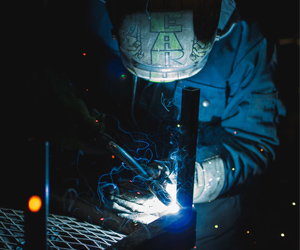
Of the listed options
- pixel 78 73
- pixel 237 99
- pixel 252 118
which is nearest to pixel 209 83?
pixel 237 99

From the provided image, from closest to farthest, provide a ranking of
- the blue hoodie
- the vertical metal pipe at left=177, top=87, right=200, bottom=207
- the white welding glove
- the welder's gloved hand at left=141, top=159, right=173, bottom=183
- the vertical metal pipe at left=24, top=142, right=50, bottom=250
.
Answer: the vertical metal pipe at left=24, top=142, right=50, bottom=250, the vertical metal pipe at left=177, top=87, right=200, bottom=207, the welder's gloved hand at left=141, top=159, right=173, bottom=183, the white welding glove, the blue hoodie

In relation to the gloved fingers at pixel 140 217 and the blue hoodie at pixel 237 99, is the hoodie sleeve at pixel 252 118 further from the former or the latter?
the gloved fingers at pixel 140 217

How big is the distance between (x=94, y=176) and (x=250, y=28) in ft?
5.41

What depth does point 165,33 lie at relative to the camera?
134 centimetres

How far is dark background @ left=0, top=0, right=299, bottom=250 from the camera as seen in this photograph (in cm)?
121

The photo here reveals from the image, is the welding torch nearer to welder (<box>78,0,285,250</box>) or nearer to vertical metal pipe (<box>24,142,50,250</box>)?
welder (<box>78,0,285,250</box>)

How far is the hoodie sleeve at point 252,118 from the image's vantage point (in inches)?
74.9

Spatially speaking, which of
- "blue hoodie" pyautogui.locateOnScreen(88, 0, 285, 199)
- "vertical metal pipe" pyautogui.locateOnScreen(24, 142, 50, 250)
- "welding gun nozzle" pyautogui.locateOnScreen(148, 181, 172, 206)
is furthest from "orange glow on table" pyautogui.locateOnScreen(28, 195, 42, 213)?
"blue hoodie" pyautogui.locateOnScreen(88, 0, 285, 199)

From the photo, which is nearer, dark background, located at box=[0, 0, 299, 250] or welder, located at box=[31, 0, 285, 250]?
dark background, located at box=[0, 0, 299, 250]

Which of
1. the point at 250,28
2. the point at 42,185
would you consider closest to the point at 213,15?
the point at 250,28

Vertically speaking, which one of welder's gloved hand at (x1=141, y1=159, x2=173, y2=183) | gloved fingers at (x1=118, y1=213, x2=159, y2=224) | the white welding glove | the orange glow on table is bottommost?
gloved fingers at (x1=118, y1=213, x2=159, y2=224)

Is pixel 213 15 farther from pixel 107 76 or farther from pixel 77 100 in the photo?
pixel 107 76

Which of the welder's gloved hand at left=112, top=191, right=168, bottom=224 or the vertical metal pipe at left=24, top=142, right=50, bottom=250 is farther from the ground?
the vertical metal pipe at left=24, top=142, right=50, bottom=250

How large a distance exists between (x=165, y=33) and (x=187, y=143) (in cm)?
66
